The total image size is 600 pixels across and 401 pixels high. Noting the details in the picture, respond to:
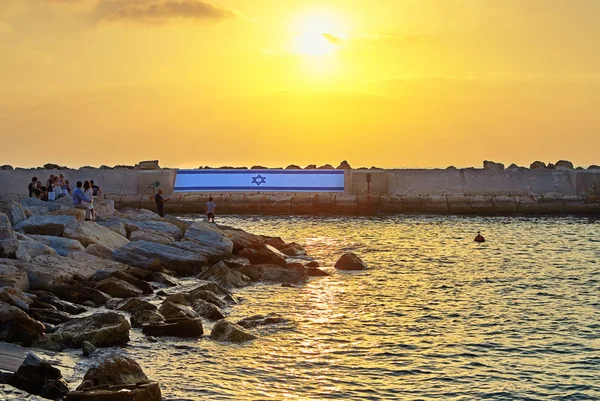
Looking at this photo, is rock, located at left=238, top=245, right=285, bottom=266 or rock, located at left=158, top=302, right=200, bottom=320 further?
rock, located at left=238, top=245, right=285, bottom=266

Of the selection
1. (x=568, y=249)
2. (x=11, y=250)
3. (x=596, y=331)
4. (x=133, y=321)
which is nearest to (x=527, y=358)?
(x=596, y=331)

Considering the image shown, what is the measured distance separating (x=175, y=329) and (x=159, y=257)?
8.53m

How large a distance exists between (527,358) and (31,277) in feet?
31.9

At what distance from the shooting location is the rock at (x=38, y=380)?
10172 millimetres

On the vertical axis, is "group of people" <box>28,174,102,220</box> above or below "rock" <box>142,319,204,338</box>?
above

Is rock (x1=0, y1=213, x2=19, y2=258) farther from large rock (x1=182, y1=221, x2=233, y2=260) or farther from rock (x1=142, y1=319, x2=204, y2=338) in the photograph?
large rock (x1=182, y1=221, x2=233, y2=260)

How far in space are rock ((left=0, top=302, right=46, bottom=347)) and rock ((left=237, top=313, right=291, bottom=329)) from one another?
13.2 ft

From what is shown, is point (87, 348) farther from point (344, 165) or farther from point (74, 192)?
point (344, 165)

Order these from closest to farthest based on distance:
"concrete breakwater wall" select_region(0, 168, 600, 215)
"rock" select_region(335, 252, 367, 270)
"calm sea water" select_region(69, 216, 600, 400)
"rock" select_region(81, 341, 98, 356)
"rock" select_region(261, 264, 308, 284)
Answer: "calm sea water" select_region(69, 216, 600, 400) → "rock" select_region(81, 341, 98, 356) → "rock" select_region(261, 264, 308, 284) → "rock" select_region(335, 252, 367, 270) → "concrete breakwater wall" select_region(0, 168, 600, 215)

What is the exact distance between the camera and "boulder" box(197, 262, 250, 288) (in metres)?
20.9

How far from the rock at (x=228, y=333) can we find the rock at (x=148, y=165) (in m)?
48.2

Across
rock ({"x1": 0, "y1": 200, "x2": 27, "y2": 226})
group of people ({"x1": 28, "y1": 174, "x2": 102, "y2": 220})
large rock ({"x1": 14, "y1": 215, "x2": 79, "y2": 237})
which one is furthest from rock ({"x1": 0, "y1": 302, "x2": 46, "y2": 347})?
group of people ({"x1": 28, "y1": 174, "x2": 102, "y2": 220})

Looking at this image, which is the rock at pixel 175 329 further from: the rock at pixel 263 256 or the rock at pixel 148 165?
the rock at pixel 148 165

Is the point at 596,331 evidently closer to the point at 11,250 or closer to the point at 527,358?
→ the point at 527,358
